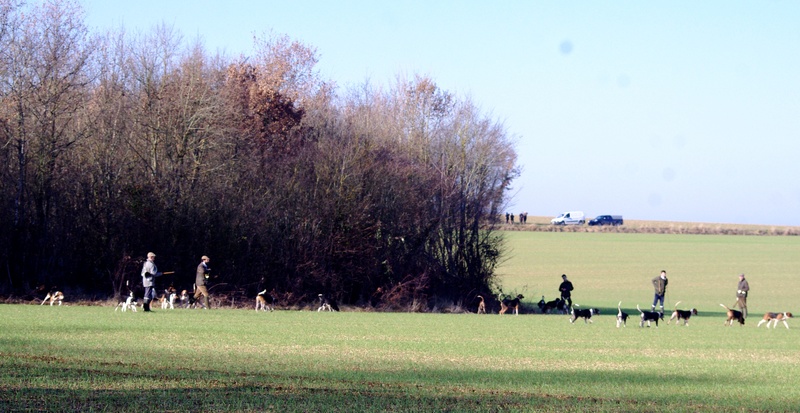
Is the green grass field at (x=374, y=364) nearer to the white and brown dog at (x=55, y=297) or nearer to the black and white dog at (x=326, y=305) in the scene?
the white and brown dog at (x=55, y=297)

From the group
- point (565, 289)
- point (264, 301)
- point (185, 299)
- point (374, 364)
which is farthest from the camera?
point (565, 289)

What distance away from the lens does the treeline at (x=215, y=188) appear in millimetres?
37344

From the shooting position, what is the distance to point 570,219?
148375mm

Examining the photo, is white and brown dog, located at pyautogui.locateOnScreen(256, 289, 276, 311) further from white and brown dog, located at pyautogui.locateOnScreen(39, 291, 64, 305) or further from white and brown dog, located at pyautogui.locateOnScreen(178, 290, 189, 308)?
white and brown dog, located at pyautogui.locateOnScreen(39, 291, 64, 305)

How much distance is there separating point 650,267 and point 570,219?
68538mm

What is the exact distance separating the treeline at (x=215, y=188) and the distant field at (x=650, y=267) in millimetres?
5276

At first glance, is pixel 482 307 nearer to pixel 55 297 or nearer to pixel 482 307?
pixel 482 307

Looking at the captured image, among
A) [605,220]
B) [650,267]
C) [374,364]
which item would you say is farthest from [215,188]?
[605,220]

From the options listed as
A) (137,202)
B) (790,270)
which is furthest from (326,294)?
(790,270)

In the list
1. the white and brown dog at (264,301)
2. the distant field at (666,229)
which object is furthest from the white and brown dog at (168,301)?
the distant field at (666,229)

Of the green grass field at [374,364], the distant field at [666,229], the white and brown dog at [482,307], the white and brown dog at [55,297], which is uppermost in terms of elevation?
the distant field at [666,229]

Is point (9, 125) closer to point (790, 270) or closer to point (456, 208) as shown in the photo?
point (456, 208)

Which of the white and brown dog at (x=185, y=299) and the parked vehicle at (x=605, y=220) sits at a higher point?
the parked vehicle at (x=605, y=220)

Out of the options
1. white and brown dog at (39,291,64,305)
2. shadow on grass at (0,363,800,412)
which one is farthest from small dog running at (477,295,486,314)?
shadow on grass at (0,363,800,412)
